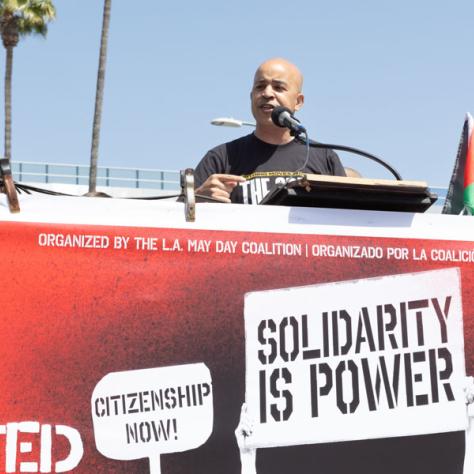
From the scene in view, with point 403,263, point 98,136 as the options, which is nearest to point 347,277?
point 403,263

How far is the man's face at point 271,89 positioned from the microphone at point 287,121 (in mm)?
728

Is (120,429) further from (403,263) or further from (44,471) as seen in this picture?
(403,263)

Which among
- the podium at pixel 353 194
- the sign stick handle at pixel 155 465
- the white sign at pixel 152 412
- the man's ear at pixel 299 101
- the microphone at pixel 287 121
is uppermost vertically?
the man's ear at pixel 299 101

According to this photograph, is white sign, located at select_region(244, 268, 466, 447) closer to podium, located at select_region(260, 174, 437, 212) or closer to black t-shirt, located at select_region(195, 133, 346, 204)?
podium, located at select_region(260, 174, 437, 212)

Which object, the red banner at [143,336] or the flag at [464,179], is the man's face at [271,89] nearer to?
the flag at [464,179]

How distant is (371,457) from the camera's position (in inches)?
100

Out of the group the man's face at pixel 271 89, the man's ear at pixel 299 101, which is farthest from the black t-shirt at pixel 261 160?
the man's ear at pixel 299 101

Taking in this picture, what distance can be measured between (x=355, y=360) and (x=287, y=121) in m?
1.05

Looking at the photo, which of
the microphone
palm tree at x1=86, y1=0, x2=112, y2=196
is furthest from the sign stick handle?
palm tree at x1=86, y1=0, x2=112, y2=196

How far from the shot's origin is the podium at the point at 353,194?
266 cm

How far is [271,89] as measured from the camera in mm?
4176

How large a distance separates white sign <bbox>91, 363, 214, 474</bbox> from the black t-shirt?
1427mm

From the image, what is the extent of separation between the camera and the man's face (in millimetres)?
4145

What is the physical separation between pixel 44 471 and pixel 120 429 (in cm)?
20
